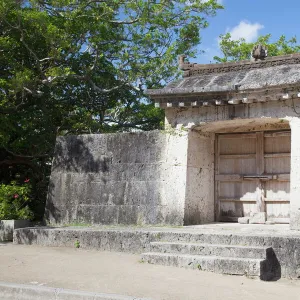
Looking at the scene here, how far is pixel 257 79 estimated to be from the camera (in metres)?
9.82

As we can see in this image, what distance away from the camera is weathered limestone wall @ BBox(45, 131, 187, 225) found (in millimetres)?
10484

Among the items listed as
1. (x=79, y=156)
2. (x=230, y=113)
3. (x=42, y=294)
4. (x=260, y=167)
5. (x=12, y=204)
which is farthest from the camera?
(x=79, y=156)

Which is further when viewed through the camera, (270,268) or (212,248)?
(212,248)

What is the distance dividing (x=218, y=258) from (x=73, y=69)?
1047 cm

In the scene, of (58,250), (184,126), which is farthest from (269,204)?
(58,250)

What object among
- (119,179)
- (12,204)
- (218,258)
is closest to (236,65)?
(119,179)

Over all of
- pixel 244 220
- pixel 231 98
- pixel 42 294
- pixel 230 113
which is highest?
pixel 231 98

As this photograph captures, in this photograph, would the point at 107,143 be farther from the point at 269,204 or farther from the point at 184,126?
the point at 269,204

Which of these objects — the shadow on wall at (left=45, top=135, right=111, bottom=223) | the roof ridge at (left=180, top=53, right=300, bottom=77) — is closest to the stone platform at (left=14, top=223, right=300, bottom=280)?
the shadow on wall at (left=45, top=135, right=111, bottom=223)

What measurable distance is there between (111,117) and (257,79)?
875cm

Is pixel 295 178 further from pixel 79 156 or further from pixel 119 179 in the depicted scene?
pixel 79 156

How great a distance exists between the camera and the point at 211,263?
725 centimetres

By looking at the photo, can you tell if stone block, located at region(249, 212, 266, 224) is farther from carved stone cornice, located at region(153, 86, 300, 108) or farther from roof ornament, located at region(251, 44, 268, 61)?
roof ornament, located at region(251, 44, 268, 61)

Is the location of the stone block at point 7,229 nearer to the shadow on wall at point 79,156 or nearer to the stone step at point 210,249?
the shadow on wall at point 79,156
